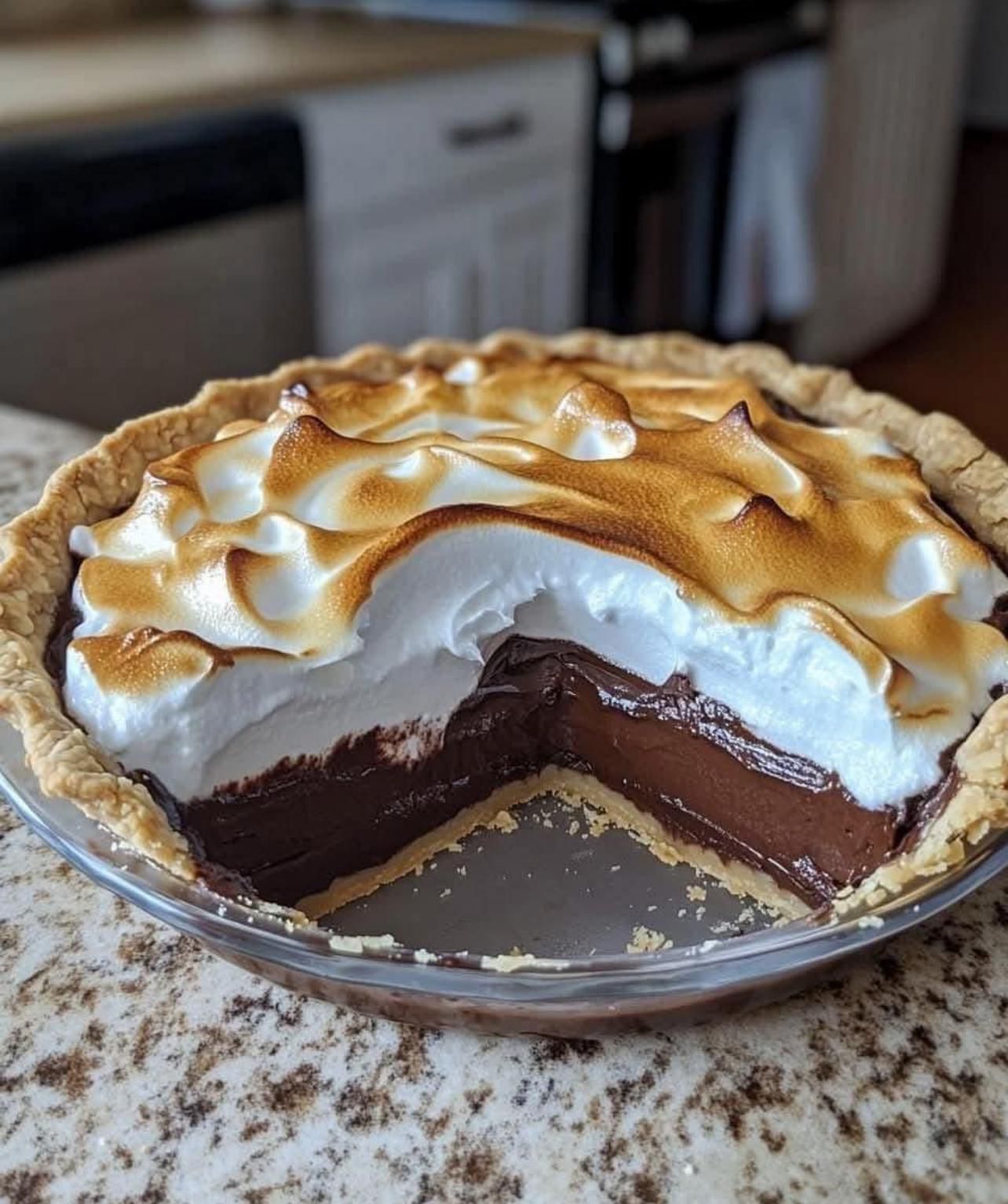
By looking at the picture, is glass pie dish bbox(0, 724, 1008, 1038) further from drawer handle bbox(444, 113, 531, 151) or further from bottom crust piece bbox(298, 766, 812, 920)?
drawer handle bbox(444, 113, 531, 151)

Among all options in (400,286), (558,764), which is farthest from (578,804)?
(400,286)

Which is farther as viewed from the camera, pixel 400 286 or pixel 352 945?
pixel 400 286

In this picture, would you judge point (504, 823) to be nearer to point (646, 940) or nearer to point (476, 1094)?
point (646, 940)

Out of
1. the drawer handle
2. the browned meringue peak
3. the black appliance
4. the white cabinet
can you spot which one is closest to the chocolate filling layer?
the browned meringue peak

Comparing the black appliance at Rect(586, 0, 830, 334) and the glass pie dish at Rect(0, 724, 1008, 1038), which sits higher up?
the glass pie dish at Rect(0, 724, 1008, 1038)

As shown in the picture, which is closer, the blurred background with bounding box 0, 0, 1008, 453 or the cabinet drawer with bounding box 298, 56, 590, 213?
the blurred background with bounding box 0, 0, 1008, 453

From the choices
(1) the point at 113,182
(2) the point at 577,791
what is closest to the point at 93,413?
(1) the point at 113,182
